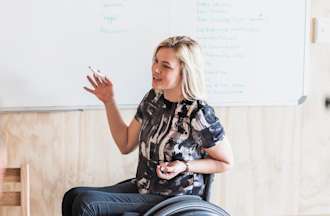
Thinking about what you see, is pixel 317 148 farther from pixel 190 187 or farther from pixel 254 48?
pixel 190 187

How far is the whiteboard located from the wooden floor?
0.21 feet

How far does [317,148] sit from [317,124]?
106 mm

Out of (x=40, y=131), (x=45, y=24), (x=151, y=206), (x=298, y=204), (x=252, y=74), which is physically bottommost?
(x=298, y=204)

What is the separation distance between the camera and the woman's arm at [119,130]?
2.20 metres

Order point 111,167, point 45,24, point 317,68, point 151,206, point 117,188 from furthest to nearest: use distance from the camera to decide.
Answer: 1. point 317,68
2. point 111,167
3. point 45,24
4. point 117,188
5. point 151,206

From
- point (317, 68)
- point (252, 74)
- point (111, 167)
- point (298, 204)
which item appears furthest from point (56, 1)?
→ point (298, 204)

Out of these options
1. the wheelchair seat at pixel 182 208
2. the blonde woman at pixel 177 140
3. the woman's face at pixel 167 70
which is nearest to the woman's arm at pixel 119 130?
the blonde woman at pixel 177 140

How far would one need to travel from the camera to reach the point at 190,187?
78.7 inches

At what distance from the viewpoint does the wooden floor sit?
236 cm

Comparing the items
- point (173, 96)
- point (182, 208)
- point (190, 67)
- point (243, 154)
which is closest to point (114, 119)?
point (173, 96)

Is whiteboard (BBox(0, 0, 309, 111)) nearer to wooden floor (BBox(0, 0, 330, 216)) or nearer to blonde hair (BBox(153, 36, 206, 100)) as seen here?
wooden floor (BBox(0, 0, 330, 216))

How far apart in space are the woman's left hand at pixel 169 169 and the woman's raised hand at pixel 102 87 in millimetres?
375

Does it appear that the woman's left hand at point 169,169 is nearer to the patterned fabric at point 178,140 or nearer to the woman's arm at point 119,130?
the patterned fabric at point 178,140

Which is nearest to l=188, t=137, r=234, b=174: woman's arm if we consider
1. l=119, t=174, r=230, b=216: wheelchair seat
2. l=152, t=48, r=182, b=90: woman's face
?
l=119, t=174, r=230, b=216: wheelchair seat
